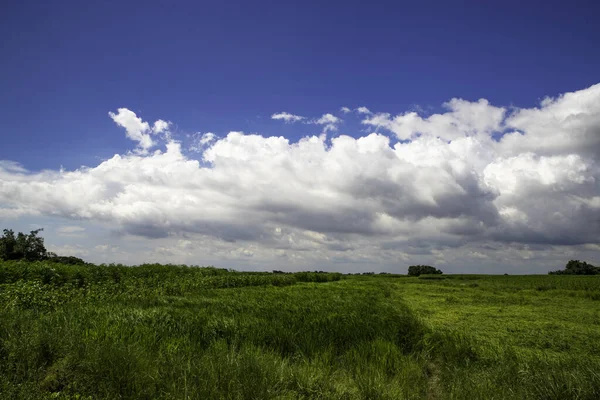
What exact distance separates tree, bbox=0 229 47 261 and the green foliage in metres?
63.1

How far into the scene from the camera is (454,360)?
21.9 feet

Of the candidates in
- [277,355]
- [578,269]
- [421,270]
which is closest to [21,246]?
[277,355]

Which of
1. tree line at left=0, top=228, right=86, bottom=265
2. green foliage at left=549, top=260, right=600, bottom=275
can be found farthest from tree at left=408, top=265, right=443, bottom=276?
tree line at left=0, top=228, right=86, bottom=265

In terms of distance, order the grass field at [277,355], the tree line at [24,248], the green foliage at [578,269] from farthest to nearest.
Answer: the green foliage at [578,269], the tree line at [24,248], the grass field at [277,355]

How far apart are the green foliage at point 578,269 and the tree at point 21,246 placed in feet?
207

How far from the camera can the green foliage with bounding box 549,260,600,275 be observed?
5203 cm

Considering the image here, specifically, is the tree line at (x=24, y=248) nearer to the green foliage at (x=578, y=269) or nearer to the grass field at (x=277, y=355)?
the grass field at (x=277, y=355)

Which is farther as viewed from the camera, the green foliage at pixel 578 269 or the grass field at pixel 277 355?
the green foliage at pixel 578 269

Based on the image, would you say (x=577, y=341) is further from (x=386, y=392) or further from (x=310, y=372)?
(x=310, y=372)

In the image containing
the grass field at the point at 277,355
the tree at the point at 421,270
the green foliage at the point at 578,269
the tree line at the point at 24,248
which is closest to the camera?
the grass field at the point at 277,355

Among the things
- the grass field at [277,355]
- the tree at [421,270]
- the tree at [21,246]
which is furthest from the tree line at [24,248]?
the tree at [421,270]

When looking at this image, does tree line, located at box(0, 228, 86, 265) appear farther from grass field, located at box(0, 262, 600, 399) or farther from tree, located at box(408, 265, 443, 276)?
tree, located at box(408, 265, 443, 276)

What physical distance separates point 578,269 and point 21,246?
71855mm

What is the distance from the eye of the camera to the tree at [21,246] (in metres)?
27.6
